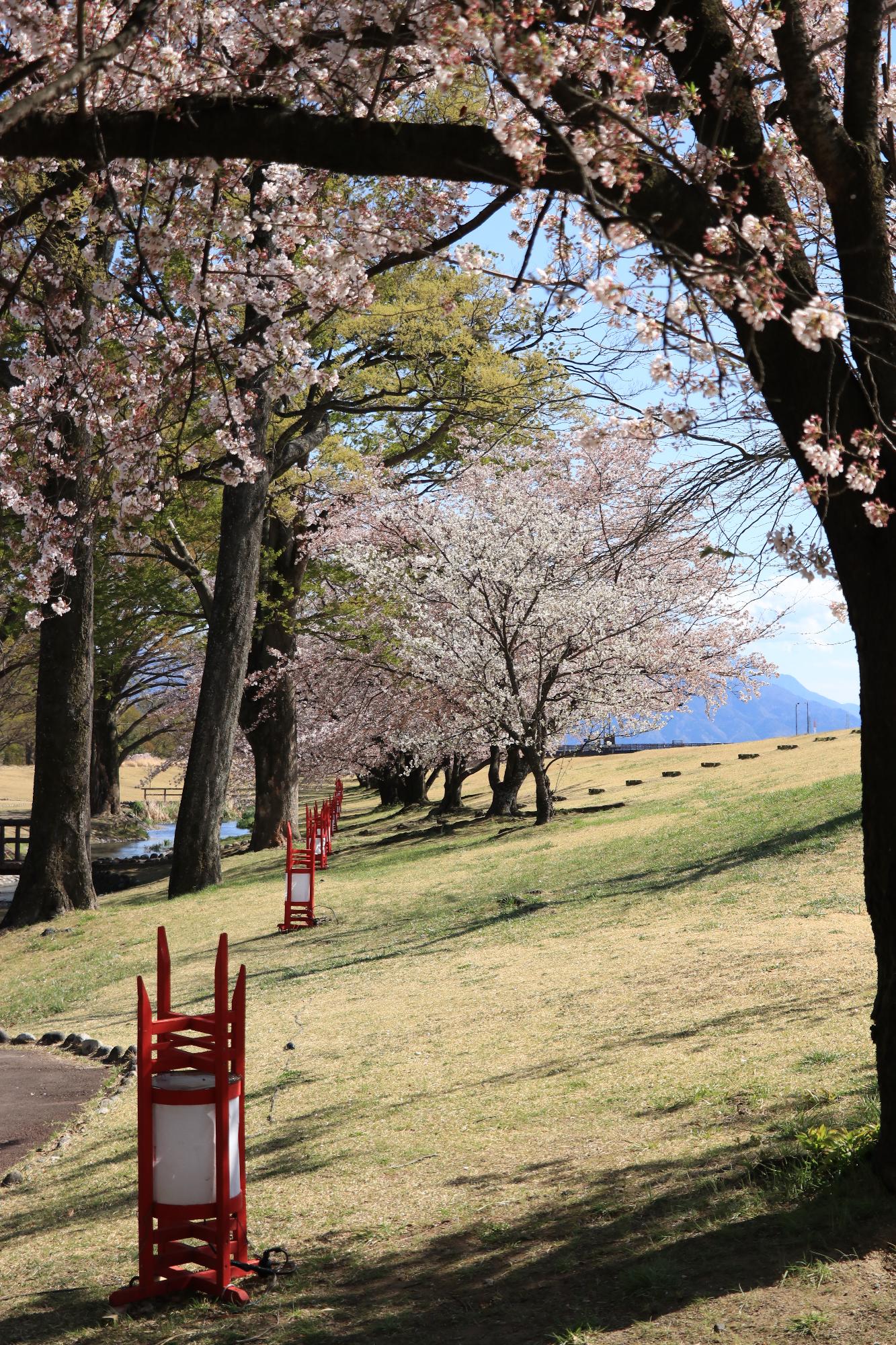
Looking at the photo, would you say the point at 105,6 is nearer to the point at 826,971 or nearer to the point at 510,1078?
the point at 510,1078

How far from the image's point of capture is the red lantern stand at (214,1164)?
4.35 metres

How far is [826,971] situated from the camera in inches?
327

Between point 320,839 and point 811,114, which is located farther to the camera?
point 320,839

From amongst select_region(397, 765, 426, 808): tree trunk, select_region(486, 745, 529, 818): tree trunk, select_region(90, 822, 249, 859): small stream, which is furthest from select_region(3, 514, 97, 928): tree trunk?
select_region(90, 822, 249, 859): small stream

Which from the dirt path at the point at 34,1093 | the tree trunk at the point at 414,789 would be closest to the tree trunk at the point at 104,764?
the tree trunk at the point at 414,789

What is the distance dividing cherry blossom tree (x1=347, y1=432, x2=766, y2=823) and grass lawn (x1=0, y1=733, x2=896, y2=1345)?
7274 mm

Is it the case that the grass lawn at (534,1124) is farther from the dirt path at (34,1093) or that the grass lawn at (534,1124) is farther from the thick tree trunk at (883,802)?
the thick tree trunk at (883,802)

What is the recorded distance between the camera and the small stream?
3875 cm

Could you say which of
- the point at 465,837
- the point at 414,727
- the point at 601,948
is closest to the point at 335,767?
the point at 414,727

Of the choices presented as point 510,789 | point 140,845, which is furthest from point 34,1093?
point 140,845

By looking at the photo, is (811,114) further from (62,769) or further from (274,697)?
(274,697)

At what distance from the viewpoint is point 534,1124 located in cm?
615

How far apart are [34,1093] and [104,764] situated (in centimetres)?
3693

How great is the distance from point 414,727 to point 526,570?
575 cm
